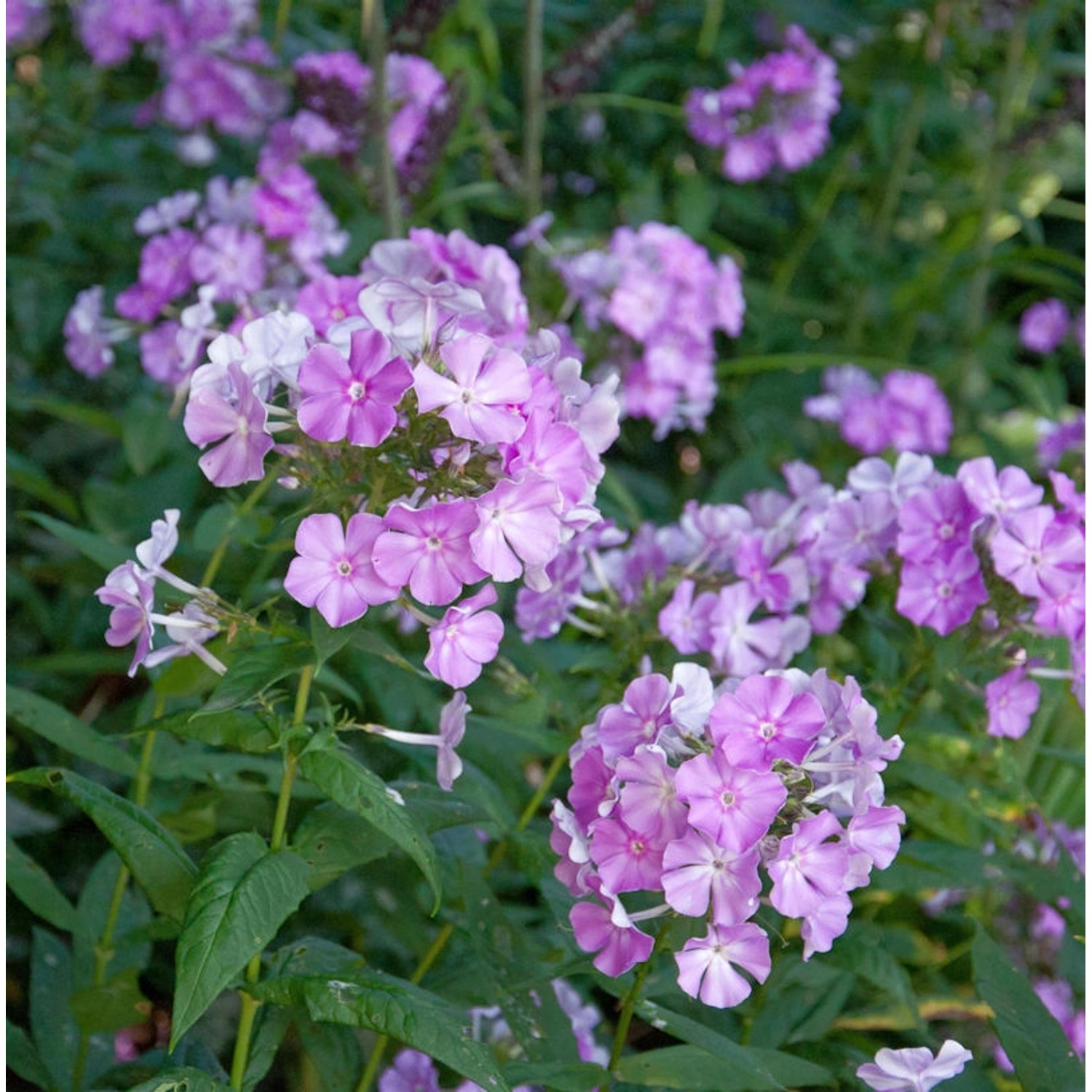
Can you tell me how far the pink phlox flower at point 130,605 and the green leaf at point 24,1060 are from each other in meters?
0.54

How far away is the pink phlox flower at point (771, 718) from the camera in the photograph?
1.10 m

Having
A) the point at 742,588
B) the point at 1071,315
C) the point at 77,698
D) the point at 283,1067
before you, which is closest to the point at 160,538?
the point at 742,588

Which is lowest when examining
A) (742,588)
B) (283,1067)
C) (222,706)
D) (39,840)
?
(283,1067)

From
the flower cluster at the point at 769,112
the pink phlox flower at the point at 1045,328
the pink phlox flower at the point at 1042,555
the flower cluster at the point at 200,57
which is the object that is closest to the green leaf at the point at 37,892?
the pink phlox flower at the point at 1042,555

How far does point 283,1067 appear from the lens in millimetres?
1842

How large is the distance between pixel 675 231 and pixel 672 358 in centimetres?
23

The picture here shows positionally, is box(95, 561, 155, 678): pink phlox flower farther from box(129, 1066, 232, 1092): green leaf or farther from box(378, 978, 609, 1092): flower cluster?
box(378, 978, 609, 1092): flower cluster

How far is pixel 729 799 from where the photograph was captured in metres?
1.06

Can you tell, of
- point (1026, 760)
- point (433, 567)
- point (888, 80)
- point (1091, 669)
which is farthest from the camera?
point (888, 80)

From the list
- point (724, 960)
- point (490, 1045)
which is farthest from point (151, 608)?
point (490, 1045)

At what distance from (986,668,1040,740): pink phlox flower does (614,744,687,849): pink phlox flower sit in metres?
0.55

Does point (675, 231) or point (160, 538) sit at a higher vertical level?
point (160, 538)

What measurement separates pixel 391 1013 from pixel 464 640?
0.93 feet

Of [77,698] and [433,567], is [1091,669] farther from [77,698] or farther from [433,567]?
[77,698]
